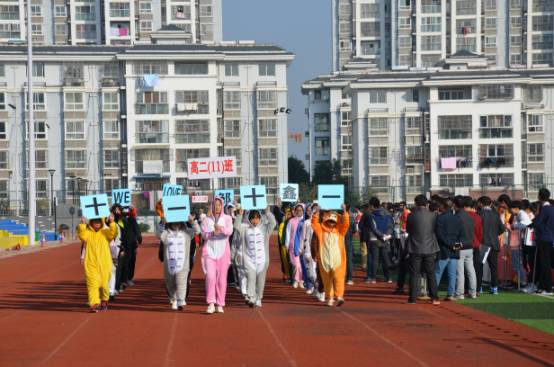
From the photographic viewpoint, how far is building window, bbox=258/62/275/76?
78.8 m

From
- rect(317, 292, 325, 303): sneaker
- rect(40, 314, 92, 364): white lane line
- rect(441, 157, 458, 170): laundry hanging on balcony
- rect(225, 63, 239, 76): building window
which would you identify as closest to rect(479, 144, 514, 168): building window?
rect(441, 157, 458, 170): laundry hanging on balcony

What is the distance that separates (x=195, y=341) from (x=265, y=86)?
66.5 meters

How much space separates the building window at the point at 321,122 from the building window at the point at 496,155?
1023 inches

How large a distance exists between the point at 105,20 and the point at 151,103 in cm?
2164

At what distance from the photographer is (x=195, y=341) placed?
12.9 metres

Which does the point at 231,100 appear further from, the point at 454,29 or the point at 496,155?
the point at 454,29

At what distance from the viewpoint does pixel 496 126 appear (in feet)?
254

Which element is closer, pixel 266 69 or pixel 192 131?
pixel 192 131

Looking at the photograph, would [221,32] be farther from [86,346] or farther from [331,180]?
[86,346]

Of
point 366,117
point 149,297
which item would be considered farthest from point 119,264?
A: point 366,117

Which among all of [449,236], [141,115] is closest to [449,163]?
[141,115]

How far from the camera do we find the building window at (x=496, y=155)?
7675cm

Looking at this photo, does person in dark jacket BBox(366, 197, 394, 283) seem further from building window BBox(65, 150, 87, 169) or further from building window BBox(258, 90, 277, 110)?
building window BBox(65, 150, 87, 169)

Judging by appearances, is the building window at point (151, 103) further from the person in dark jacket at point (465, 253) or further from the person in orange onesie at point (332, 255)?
the person in orange onesie at point (332, 255)
